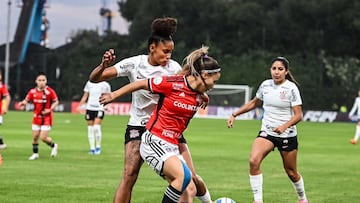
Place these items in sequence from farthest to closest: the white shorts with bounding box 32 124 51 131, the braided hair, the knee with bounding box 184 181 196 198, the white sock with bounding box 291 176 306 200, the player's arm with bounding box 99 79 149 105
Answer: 1. the white shorts with bounding box 32 124 51 131
2. the white sock with bounding box 291 176 306 200
3. the braided hair
4. the knee with bounding box 184 181 196 198
5. the player's arm with bounding box 99 79 149 105

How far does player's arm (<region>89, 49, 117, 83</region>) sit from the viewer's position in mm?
9102

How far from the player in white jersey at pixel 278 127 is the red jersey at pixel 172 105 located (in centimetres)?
359

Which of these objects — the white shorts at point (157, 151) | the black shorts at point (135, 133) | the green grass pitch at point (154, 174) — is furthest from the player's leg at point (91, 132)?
the white shorts at point (157, 151)

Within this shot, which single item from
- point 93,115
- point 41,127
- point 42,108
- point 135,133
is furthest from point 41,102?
point 135,133

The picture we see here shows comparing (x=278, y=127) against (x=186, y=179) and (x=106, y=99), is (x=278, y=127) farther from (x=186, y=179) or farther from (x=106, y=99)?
(x=106, y=99)

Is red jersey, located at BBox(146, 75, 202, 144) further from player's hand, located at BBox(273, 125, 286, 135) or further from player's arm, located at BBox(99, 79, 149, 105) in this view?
player's hand, located at BBox(273, 125, 286, 135)

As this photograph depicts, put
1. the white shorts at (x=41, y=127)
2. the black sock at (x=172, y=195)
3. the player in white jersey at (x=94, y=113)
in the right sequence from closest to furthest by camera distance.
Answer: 1. the black sock at (x=172, y=195)
2. the white shorts at (x=41, y=127)
3. the player in white jersey at (x=94, y=113)

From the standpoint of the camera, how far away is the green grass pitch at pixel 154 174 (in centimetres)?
1328

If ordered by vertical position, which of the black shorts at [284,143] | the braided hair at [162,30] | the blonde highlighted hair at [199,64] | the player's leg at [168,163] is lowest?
the black shorts at [284,143]

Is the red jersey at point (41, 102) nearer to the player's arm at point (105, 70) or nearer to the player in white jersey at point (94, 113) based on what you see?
the player in white jersey at point (94, 113)

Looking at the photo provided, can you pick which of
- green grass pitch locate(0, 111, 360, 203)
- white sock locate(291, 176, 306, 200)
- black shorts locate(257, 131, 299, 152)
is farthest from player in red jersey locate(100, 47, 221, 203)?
white sock locate(291, 176, 306, 200)

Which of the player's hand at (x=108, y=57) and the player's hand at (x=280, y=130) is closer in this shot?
the player's hand at (x=108, y=57)

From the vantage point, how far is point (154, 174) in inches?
664

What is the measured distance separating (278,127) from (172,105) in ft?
12.4
